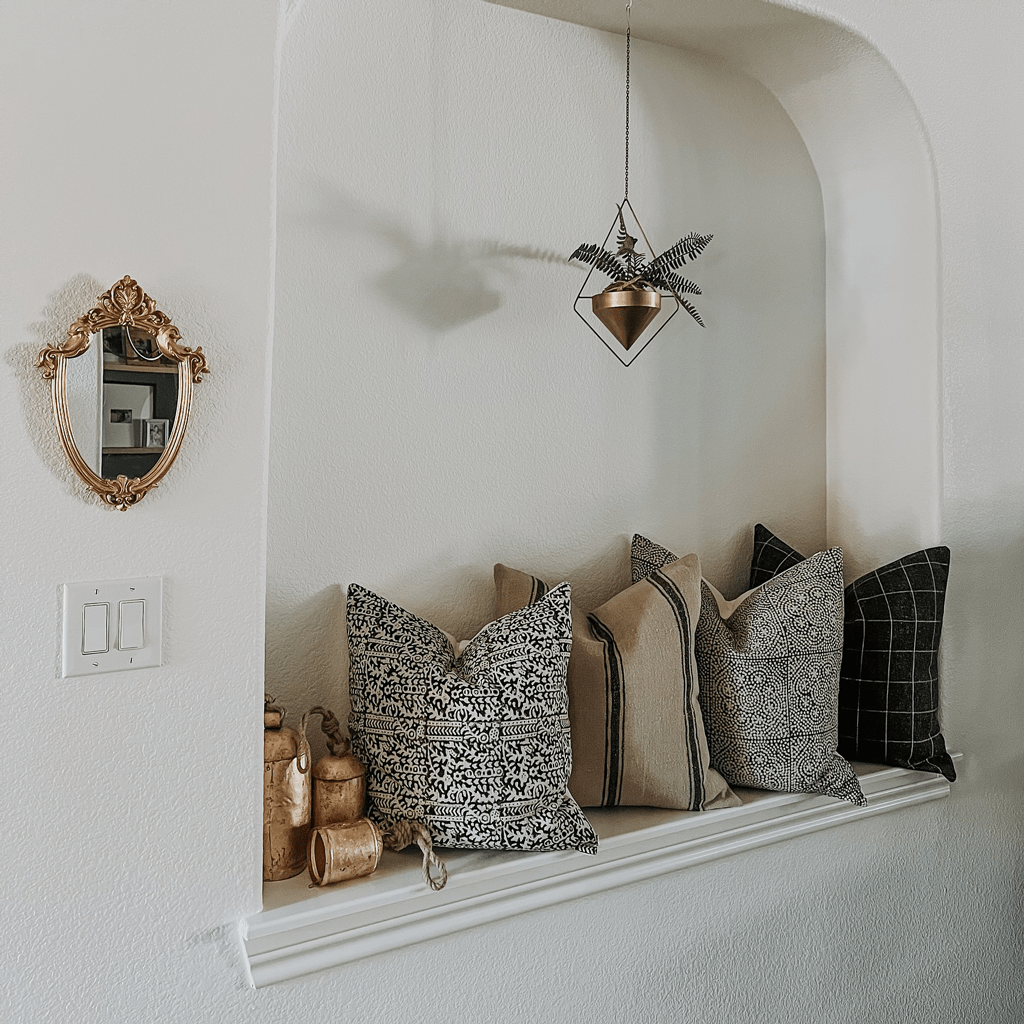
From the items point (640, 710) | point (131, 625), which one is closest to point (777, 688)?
point (640, 710)

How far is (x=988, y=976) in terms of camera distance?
216 centimetres

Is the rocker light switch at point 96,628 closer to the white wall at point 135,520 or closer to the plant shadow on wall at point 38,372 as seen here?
the white wall at point 135,520

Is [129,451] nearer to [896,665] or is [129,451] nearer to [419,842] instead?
[419,842]

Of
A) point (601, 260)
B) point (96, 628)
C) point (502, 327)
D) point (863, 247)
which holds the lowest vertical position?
point (96, 628)

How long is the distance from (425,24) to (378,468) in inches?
31.7

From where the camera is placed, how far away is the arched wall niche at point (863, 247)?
1946 mm

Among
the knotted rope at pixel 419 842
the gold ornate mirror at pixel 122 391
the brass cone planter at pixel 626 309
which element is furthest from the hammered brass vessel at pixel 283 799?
the brass cone planter at pixel 626 309

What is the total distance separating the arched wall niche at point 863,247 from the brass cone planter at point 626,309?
0.58 metres

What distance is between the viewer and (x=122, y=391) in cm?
116

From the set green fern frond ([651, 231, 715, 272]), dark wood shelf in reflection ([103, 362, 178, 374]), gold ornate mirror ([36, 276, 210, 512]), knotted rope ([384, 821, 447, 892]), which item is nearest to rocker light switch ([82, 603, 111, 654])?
gold ornate mirror ([36, 276, 210, 512])

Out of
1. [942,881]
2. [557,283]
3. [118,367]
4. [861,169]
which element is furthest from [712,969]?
[861,169]

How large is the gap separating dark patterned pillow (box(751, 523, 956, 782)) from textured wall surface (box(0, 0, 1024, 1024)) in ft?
0.49

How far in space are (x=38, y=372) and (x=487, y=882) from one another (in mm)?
947

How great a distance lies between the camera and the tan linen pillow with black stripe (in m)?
1.66
